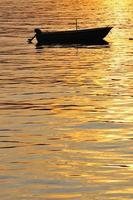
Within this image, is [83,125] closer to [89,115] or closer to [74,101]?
[89,115]

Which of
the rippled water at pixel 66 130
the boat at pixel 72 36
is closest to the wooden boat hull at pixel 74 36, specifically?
the boat at pixel 72 36

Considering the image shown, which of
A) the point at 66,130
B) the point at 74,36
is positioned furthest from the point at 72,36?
the point at 66,130

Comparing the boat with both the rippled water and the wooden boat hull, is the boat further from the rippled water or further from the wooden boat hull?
the rippled water

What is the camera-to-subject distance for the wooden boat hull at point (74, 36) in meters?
78.7

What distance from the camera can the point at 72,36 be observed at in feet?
259

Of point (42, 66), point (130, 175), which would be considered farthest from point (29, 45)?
point (130, 175)

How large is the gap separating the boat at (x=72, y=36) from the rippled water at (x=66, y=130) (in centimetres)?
1534

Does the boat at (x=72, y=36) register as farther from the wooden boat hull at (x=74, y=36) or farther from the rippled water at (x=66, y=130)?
the rippled water at (x=66, y=130)

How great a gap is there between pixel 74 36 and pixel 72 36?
0.21m

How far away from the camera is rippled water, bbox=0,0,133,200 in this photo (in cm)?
2080

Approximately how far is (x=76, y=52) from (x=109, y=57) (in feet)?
15.7

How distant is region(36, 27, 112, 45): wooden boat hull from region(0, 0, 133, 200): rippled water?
1536cm

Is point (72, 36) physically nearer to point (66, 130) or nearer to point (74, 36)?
point (74, 36)

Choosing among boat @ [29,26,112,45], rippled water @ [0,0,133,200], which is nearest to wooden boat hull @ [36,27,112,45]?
boat @ [29,26,112,45]
